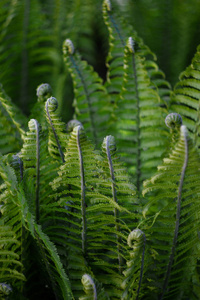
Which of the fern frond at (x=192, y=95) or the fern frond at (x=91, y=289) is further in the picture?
the fern frond at (x=192, y=95)

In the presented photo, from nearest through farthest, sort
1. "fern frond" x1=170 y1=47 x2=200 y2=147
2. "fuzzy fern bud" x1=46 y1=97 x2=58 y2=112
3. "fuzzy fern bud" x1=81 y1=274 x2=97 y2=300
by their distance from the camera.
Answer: "fuzzy fern bud" x1=81 y1=274 x2=97 y2=300, "fuzzy fern bud" x1=46 y1=97 x2=58 y2=112, "fern frond" x1=170 y1=47 x2=200 y2=147

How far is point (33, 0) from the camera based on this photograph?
113cm

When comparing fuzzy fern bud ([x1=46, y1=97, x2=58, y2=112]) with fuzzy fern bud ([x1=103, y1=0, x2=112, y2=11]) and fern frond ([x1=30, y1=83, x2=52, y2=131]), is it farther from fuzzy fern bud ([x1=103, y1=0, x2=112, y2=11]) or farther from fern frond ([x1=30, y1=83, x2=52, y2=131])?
fuzzy fern bud ([x1=103, y1=0, x2=112, y2=11])

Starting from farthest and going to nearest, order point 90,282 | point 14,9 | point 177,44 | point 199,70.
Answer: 1. point 177,44
2. point 14,9
3. point 199,70
4. point 90,282

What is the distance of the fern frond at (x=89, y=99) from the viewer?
82 centimetres

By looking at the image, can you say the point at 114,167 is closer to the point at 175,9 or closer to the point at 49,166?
the point at 49,166

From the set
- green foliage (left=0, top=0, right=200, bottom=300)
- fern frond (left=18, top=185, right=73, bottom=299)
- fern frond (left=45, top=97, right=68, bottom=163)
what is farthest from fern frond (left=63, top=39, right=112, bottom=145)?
fern frond (left=18, top=185, right=73, bottom=299)

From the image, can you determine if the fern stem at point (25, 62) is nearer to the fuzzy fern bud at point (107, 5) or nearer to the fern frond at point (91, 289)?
the fuzzy fern bud at point (107, 5)

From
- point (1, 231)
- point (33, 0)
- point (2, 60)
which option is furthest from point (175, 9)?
point (1, 231)

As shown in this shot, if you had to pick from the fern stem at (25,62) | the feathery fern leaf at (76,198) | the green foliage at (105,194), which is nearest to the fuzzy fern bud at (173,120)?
the green foliage at (105,194)

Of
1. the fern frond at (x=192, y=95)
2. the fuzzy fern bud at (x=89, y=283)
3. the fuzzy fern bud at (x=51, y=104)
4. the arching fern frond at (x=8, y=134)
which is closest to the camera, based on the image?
the fuzzy fern bud at (x=89, y=283)

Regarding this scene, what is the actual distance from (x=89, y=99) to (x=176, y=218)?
41 centimetres

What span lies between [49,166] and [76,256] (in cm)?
16

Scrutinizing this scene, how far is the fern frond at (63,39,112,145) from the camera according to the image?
0.82 metres
